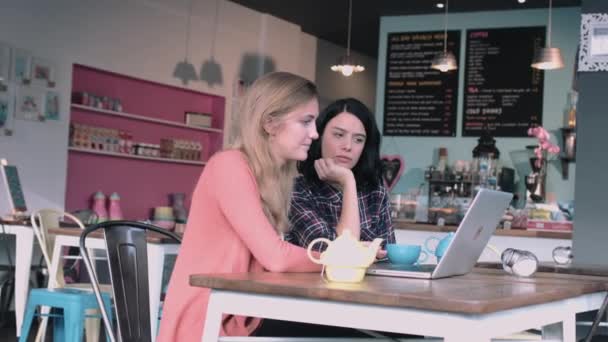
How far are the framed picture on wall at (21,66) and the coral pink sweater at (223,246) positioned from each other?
5.28m

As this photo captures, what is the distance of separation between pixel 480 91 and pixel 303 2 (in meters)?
1.93

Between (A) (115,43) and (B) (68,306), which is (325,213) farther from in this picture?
(A) (115,43)

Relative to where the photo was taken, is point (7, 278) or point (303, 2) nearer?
point (7, 278)

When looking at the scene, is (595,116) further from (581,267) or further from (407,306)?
(407,306)

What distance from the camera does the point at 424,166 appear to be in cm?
905

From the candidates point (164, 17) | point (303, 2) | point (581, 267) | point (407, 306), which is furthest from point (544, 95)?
point (407, 306)

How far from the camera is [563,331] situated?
7.52 ft

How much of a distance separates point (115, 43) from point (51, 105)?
98cm

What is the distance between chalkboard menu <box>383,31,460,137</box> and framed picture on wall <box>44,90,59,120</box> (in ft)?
11.0

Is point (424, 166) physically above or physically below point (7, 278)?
above

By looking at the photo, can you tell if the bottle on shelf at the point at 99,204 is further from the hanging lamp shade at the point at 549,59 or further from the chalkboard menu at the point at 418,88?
the hanging lamp shade at the point at 549,59

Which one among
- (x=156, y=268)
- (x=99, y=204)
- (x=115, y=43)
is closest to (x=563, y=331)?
(x=156, y=268)

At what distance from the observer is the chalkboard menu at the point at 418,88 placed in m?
8.98

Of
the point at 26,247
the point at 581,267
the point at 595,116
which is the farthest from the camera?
the point at 26,247
